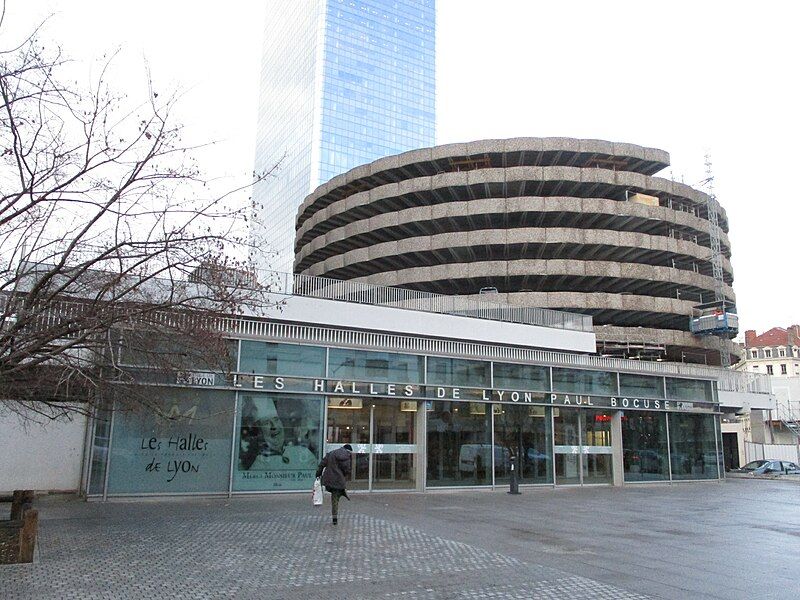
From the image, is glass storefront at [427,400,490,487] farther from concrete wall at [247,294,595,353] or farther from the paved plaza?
concrete wall at [247,294,595,353]

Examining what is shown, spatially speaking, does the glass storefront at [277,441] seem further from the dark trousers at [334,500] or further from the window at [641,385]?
the window at [641,385]

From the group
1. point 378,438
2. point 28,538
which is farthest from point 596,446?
point 28,538

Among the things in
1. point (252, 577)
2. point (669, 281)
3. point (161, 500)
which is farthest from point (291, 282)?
point (669, 281)

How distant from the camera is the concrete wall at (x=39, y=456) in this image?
17641 mm

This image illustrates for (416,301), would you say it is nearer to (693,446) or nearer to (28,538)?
(693,446)

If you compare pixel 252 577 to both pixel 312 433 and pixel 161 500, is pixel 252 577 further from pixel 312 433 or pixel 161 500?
pixel 312 433

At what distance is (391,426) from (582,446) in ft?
27.5

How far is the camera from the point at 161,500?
16.7 meters

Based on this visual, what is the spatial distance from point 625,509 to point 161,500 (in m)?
11.9

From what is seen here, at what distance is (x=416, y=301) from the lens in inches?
1161

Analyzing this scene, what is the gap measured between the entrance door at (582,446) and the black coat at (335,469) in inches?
508

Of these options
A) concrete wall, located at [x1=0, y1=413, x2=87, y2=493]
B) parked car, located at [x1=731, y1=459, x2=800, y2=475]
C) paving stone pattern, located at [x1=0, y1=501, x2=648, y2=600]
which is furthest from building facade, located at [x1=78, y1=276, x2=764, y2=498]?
parked car, located at [x1=731, y1=459, x2=800, y2=475]

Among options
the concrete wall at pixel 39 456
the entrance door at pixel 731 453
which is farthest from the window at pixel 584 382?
the entrance door at pixel 731 453

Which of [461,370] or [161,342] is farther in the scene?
[461,370]
